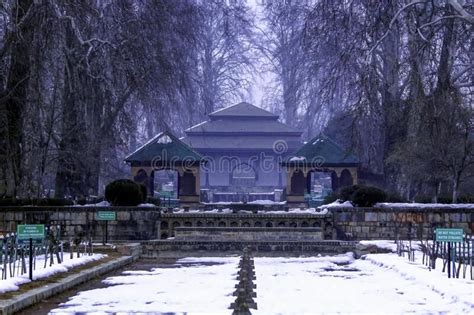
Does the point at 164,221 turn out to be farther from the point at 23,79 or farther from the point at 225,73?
the point at 225,73

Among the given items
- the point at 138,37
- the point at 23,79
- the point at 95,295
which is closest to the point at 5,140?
the point at 23,79

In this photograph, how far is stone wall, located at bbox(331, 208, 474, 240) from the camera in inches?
1231

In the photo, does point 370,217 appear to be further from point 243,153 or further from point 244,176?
point 244,176

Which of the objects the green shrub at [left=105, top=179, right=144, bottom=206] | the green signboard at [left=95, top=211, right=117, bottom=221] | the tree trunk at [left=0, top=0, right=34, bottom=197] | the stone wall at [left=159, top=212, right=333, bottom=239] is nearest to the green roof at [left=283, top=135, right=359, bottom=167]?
the stone wall at [left=159, top=212, right=333, bottom=239]

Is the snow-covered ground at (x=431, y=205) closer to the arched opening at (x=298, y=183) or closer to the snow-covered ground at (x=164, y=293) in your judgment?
the snow-covered ground at (x=164, y=293)

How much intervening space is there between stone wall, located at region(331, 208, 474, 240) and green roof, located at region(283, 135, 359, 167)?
14.8 metres

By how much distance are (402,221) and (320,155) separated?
54.4 ft

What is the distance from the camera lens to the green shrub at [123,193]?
32094mm

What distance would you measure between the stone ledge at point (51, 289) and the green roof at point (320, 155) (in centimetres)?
2487

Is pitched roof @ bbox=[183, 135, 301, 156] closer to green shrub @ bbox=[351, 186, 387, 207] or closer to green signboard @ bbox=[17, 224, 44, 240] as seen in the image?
green shrub @ bbox=[351, 186, 387, 207]

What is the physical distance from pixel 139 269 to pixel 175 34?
16.3 metres

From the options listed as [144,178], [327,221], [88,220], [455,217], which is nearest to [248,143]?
[144,178]

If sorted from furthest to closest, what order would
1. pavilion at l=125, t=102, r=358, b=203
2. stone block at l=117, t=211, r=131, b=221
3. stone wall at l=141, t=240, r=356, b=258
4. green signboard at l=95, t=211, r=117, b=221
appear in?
pavilion at l=125, t=102, r=358, b=203 → stone block at l=117, t=211, r=131, b=221 → green signboard at l=95, t=211, r=117, b=221 → stone wall at l=141, t=240, r=356, b=258

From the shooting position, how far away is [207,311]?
14.4 m
